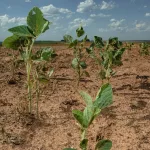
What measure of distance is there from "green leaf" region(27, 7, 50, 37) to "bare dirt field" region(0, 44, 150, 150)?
1098mm

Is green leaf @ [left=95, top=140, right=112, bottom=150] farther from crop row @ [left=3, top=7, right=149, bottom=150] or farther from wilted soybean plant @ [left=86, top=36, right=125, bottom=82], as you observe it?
wilted soybean plant @ [left=86, top=36, right=125, bottom=82]

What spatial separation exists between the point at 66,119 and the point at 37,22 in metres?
1.42

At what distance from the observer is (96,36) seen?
204 inches

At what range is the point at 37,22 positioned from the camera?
2748 millimetres

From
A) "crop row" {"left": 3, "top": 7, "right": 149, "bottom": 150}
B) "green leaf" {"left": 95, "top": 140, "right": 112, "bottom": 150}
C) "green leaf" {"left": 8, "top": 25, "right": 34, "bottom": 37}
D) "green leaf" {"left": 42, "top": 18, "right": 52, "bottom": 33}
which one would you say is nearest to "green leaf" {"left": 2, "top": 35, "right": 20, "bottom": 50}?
"crop row" {"left": 3, "top": 7, "right": 149, "bottom": 150}

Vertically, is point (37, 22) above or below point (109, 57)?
above

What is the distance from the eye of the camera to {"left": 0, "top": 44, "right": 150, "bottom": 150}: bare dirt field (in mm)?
2951

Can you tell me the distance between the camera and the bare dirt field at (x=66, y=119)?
9.68 ft

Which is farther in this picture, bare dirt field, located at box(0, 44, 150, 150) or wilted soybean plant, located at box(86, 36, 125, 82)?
wilted soybean plant, located at box(86, 36, 125, 82)

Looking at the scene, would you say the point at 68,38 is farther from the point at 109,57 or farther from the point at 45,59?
the point at 45,59

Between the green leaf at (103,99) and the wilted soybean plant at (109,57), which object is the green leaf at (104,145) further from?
the wilted soybean plant at (109,57)

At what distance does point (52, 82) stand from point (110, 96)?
4.41m

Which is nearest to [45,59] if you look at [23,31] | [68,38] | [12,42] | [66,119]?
[23,31]

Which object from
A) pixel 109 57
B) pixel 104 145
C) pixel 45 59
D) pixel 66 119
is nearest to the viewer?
pixel 104 145
